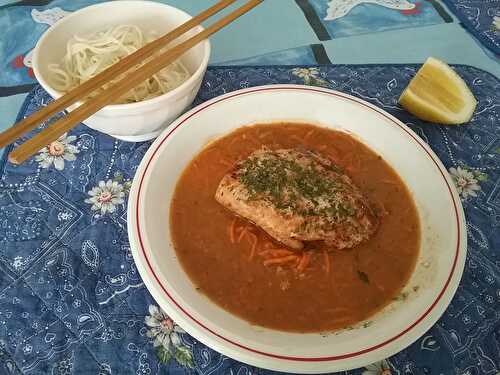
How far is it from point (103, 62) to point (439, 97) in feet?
6.10

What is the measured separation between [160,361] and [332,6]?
277cm

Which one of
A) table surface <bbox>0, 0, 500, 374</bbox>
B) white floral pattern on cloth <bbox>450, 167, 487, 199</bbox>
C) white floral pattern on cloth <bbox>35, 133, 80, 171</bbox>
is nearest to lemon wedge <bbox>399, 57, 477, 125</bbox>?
white floral pattern on cloth <bbox>450, 167, 487, 199</bbox>

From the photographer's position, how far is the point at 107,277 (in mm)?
2016

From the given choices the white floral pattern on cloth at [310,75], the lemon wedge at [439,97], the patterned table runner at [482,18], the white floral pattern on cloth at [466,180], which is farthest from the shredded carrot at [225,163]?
the patterned table runner at [482,18]

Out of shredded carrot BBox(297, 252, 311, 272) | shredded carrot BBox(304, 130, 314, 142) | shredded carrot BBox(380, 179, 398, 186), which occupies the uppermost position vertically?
shredded carrot BBox(380, 179, 398, 186)

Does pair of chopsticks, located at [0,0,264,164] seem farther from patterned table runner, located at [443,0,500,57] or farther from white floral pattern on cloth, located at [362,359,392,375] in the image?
patterned table runner, located at [443,0,500,57]

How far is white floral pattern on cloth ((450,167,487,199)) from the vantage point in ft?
8.01

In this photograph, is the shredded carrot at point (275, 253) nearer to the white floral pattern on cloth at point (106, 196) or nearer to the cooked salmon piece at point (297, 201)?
the cooked salmon piece at point (297, 201)

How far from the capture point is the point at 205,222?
6.96 feet

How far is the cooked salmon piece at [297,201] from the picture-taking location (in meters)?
2.06

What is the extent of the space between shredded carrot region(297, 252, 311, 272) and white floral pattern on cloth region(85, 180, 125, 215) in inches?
36.4

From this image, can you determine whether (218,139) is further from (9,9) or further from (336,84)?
(9,9)

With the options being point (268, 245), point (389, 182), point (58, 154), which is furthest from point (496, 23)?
point (58, 154)

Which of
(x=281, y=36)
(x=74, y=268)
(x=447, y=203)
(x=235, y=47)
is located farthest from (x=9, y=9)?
(x=447, y=203)
